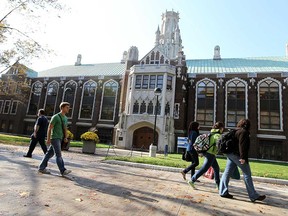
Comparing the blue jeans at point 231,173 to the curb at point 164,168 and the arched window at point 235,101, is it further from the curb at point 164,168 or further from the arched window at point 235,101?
the arched window at point 235,101

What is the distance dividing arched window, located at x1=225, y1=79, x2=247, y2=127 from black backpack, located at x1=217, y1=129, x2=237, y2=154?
75.8 ft

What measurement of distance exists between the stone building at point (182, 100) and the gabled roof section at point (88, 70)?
1.57 meters

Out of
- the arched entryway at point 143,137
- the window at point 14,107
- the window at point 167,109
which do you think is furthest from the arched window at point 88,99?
the window at point 14,107

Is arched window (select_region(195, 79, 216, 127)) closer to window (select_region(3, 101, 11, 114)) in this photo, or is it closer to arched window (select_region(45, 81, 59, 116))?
arched window (select_region(45, 81, 59, 116))

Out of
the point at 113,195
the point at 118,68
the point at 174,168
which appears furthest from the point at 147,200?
the point at 118,68

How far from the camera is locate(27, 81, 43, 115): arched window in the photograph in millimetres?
36531

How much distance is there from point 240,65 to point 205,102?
8025 mm

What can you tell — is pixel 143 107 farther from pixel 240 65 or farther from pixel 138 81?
pixel 240 65

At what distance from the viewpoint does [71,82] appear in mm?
35312

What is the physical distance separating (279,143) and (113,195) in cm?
2595

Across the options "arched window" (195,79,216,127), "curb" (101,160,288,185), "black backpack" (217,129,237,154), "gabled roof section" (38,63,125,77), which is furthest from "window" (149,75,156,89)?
"black backpack" (217,129,237,154)

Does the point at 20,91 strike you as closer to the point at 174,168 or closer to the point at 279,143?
the point at 174,168

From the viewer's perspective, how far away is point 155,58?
2831 centimetres

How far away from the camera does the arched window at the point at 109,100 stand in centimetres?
3206
